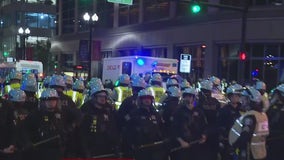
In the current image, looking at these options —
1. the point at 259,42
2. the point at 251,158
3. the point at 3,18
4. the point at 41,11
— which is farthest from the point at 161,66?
the point at 3,18

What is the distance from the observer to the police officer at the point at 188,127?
9.23 metres

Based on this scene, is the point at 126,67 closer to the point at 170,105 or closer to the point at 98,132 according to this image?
the point at 170,105

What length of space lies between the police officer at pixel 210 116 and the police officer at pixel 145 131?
3.05 feet

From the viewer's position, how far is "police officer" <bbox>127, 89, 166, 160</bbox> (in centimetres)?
927

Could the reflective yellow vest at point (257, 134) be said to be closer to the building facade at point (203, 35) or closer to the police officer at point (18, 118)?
the police officer at point (18, 118)

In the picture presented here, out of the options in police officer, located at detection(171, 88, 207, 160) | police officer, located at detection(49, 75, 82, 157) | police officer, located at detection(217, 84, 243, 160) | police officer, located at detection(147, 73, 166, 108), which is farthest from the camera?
police officer, located at detection(147, 73, 166, 108)

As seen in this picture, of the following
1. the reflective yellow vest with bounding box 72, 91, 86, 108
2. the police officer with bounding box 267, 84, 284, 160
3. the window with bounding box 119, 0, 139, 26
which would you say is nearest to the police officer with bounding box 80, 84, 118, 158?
the police officer with bounding box 267, 84, 284, 160

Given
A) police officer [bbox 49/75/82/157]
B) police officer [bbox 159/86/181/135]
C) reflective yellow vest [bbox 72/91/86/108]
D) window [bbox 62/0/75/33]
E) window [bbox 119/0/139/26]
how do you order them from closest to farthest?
1. police officer [bbox 49/75/82/157]
2. police officer [bbox 159/86/181/135]
3. reflective yellow vest [bbox 72/91/86/108]
4. window [bbox 119/0/139/26]
5. window [bbox 62/0/75/33]

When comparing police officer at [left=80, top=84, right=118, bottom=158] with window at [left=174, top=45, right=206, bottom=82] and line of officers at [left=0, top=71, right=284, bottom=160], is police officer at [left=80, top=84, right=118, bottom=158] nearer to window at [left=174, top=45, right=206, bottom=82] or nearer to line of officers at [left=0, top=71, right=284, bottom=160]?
line of officers at [left=0, top=71, right=284, bottom=160]

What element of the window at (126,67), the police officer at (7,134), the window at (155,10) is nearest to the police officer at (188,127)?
the police officer at (7,134)

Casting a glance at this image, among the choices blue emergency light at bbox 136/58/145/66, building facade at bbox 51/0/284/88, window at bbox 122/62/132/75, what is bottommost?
window at bbox 122/62/132/75

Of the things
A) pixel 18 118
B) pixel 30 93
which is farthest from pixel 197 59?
pixel 18 118

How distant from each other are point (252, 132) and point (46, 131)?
117 inches

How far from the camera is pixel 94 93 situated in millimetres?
9109
